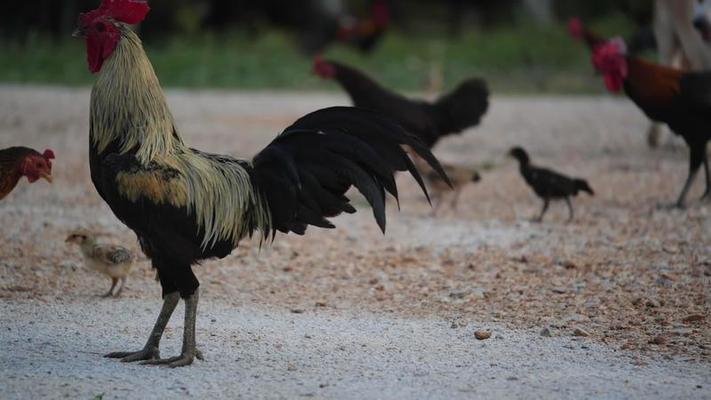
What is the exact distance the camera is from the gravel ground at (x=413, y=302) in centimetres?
635

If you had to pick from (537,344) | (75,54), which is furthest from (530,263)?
(75,54)

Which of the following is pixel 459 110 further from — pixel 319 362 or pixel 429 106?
pixel 319 362

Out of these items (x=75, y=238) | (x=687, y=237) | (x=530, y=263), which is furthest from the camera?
(x=687, y=237)

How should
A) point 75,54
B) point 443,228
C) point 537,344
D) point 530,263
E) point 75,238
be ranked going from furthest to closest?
point 75,54 < point 443,228 < point 530,263 < point 75,238 < point 537,344

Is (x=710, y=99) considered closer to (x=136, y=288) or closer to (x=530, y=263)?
(x=530, y=263)

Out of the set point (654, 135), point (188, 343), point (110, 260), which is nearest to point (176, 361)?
point (188, 343)

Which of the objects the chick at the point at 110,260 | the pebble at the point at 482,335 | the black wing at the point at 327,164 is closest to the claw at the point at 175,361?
the black wing at the point at 327,164

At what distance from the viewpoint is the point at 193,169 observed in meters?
6.52

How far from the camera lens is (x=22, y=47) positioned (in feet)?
107

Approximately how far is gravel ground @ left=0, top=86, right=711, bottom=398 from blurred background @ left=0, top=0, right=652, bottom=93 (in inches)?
440

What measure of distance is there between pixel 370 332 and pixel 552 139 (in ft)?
37.8

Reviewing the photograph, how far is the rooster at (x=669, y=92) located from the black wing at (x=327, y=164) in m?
6.04

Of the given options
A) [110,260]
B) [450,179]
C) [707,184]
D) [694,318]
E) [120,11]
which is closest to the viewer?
[120,11]

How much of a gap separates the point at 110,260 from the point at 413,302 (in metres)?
2.35
